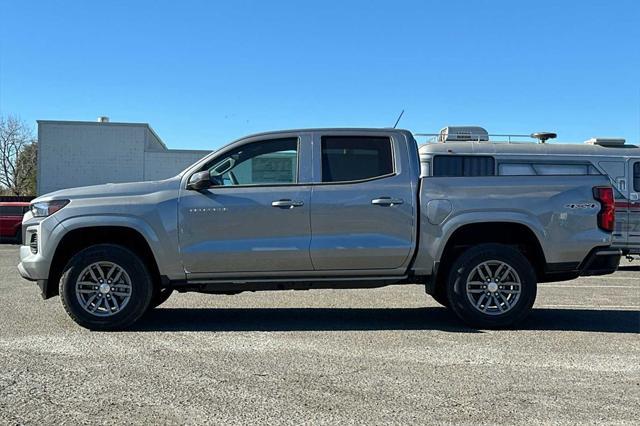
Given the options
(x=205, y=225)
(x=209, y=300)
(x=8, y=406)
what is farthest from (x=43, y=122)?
(x=8, y=406)

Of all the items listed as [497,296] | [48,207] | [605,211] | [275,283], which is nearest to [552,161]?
[605,211]

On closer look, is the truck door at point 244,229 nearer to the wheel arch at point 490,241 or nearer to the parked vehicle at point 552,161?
the wheel arch at point 490,241

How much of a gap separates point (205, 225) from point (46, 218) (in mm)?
1646

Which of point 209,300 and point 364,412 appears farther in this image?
point 209,300

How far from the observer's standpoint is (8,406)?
3838 mm

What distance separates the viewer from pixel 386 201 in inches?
243

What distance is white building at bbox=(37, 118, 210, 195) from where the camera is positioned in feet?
88.0

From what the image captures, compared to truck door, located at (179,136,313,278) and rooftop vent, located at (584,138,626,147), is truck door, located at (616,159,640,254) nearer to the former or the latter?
rooftop vent, located at (584,138,626,147)

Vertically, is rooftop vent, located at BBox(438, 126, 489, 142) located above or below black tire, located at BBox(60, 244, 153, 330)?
above

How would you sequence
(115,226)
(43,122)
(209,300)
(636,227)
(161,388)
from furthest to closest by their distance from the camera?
(43,122), (636,227), (209,300), (115,226), (161,388)

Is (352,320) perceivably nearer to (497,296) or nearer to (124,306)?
(497,296)

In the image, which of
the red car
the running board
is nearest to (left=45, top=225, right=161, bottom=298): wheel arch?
the running board

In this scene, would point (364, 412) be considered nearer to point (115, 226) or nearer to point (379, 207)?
point (379, 207)

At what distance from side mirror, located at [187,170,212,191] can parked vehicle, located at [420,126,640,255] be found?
19.1 ft
